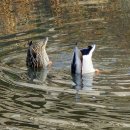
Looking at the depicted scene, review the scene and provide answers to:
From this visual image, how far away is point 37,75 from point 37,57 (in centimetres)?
104

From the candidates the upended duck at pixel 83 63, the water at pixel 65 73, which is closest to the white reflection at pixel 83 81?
the water at pixel 65 73

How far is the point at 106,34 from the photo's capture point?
56.3ft

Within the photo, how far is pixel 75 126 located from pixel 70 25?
1014 cm

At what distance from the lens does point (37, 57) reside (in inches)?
563

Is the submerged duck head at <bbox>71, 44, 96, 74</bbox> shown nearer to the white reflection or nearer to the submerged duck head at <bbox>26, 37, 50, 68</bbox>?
the white reflection

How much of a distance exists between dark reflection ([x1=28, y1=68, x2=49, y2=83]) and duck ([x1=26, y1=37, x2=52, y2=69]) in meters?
0.21

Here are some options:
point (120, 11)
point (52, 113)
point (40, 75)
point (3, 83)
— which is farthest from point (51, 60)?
point (120, 11)

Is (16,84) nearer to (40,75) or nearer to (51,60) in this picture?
(40,75)

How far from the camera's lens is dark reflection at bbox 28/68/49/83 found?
498 inches

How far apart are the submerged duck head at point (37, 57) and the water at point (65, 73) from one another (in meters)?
0.23

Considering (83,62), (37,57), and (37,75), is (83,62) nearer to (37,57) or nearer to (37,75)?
(37,75)

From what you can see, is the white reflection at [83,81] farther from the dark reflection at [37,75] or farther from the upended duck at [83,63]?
the dark reflection at [37,75]

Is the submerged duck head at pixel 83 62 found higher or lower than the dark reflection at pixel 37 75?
higher

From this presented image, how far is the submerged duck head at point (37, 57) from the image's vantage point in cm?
1412
